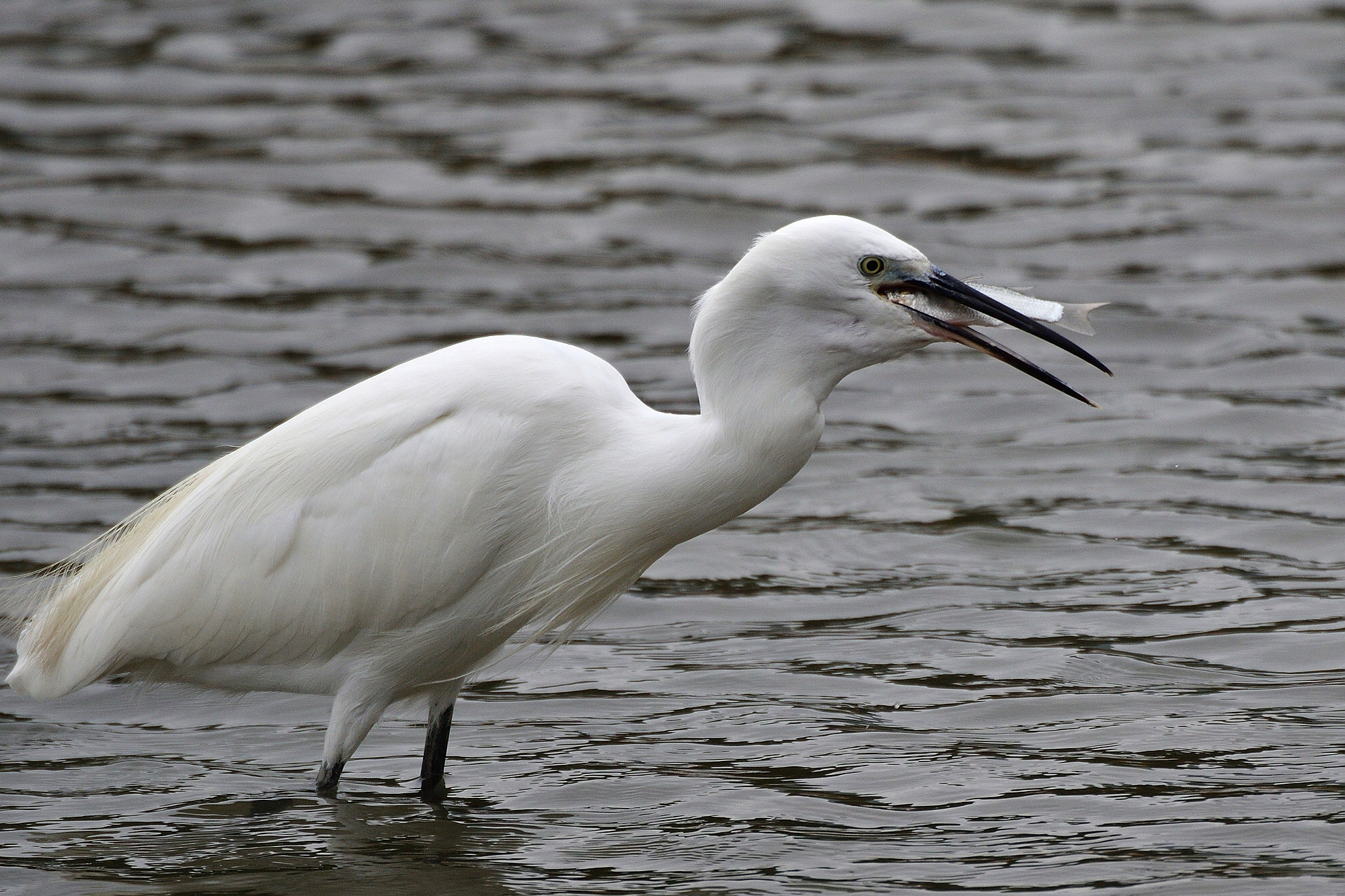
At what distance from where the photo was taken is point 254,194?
12.6m

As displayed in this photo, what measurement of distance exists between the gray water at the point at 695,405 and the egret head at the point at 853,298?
146 cm

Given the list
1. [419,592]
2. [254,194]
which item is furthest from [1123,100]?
[419,592]

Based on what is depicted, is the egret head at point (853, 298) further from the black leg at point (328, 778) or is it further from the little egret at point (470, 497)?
the black leg at point (328, 778)

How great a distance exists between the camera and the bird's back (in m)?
5.41

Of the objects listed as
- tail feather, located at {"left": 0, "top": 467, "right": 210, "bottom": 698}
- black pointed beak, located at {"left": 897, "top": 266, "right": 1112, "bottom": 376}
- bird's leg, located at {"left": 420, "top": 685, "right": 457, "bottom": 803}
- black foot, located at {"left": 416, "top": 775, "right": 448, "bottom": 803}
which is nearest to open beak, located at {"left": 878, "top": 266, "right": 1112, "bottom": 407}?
black pointed beak, located at {"left": 897, "top": 266, "right": 1112, "bottom": 376}

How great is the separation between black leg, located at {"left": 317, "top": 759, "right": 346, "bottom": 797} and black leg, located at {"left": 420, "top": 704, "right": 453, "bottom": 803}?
0.27 metres

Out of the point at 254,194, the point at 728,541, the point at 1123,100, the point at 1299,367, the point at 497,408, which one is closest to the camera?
the point at 497,408

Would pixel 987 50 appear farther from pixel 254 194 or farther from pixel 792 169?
pixel 254 194

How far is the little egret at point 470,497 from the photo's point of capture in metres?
4.96

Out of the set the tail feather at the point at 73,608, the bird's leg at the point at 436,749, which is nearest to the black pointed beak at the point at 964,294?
the bird's leg at the point at 436,749

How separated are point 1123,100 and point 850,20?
9.35 feet

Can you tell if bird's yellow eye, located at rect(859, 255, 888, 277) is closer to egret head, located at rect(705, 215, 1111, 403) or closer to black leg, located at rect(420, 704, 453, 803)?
egret head, located at rect(705, 215, 1111, 403)

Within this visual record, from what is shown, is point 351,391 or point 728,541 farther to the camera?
point 728,541

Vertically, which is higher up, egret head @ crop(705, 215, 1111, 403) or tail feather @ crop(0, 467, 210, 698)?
egret head @ crop(705, 215, 1111, 403)
